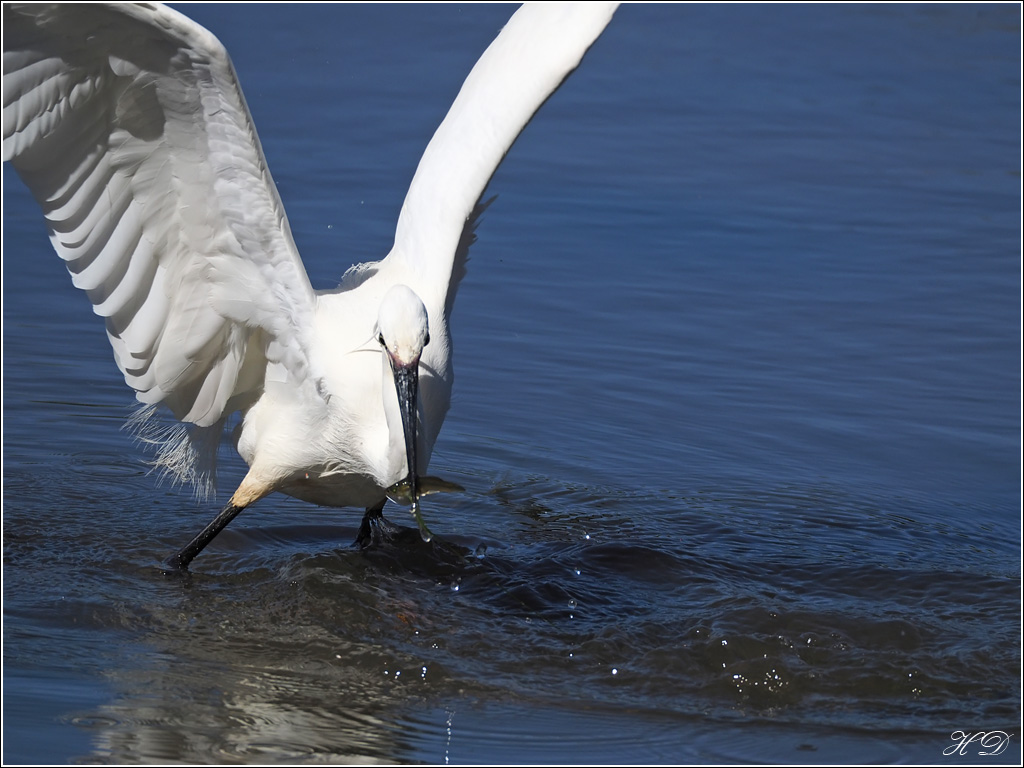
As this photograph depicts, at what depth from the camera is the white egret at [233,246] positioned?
5.79m

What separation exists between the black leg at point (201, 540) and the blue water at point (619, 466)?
0.14m

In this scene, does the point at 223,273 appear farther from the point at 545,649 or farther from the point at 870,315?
the point at 870,315

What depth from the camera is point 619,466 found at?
27.4 ft

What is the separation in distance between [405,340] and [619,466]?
2457 millimetres

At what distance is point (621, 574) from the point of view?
23.3 feet

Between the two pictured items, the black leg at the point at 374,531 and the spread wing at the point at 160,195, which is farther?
the black leg at the point at 374,531

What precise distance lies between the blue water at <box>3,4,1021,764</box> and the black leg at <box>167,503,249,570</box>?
0.45 feet

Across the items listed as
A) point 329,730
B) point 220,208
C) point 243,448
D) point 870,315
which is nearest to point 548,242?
point 870,315

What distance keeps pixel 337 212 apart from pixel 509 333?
87.9 inches

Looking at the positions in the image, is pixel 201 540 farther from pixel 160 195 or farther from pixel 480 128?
pixel 480 128

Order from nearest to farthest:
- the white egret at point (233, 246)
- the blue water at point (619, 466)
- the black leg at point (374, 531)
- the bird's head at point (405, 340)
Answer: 1. the blue water at point (619, 466)
2. the white egret at point (233, 246)
3. the bird's head at point (405, 340)
4. the black leg at point (374, 531)

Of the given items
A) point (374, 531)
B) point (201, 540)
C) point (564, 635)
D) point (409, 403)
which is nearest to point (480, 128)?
point (409, 403)

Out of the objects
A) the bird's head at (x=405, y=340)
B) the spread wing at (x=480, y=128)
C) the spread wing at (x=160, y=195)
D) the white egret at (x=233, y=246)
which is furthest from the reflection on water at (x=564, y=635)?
the spread wing at (x=480, y=128)

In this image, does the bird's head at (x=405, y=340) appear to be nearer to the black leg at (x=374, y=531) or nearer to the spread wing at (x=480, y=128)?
the spread wing at (x=480, y=128)
